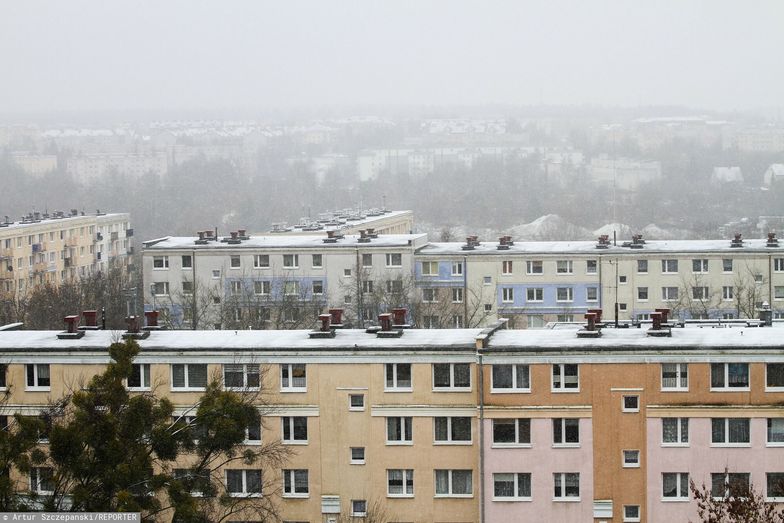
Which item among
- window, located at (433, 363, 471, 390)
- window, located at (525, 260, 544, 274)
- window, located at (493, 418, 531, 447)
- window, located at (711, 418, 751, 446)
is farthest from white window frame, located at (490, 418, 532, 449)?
window, located at (525, 260, 544, 274)

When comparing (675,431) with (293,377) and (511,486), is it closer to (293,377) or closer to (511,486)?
(511,486)

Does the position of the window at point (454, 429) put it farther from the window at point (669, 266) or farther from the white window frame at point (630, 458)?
the window at point (669, 266)

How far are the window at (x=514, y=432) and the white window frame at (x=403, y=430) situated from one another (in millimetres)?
957

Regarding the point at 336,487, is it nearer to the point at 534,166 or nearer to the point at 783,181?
the point at 783,181

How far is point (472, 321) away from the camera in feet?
109

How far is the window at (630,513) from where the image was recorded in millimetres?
15594

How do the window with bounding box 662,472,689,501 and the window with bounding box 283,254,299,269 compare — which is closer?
the window with bounding box 662,472,689,501

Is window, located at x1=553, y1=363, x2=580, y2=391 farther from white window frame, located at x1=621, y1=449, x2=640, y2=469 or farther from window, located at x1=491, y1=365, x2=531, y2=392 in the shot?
white window frame, located at x1=621, y1=449, x2=640, y2=469

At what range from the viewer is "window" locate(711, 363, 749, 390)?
15.7 meters

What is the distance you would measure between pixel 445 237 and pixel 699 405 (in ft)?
163

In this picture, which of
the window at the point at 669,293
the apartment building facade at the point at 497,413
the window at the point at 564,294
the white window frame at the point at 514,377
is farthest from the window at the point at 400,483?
the window at the point at 669,293

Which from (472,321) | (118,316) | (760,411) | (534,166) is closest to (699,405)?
(760,411)

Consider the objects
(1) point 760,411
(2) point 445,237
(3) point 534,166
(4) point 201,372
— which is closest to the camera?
(1) point 760,411

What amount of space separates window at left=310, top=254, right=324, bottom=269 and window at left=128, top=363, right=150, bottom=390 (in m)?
17.5
